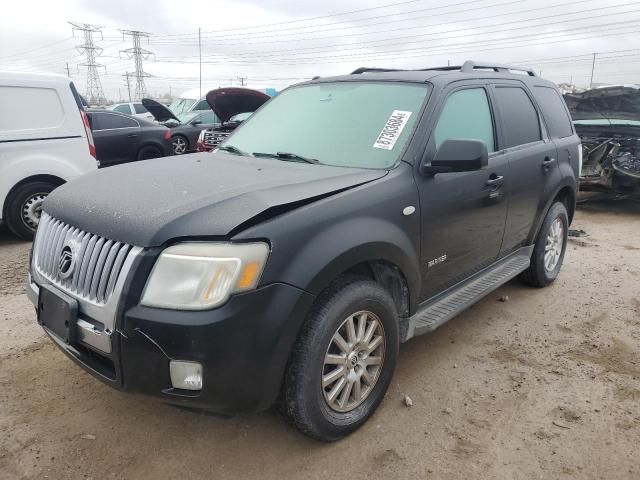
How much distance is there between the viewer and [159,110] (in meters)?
12.9

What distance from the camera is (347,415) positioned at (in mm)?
2551

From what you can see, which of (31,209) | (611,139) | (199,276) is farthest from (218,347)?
(611,139)

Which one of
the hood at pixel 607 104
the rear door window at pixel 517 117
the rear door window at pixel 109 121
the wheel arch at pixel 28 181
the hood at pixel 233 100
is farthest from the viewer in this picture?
the rear door window at pixel 109 121

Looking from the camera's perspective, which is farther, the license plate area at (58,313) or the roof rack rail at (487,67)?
the roof rack rail at (487,67)

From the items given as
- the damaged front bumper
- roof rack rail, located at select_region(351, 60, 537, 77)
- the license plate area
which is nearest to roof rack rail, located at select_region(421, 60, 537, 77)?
roof rack rail, located at select_region(351, 60, 537, 77)

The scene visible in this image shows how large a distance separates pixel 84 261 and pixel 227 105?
282 inches

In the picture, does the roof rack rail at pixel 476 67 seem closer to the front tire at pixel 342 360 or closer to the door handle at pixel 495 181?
the door handle at pixel 495 181

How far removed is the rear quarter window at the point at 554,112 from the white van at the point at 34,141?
17.4 feet

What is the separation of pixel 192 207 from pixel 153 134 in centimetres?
913

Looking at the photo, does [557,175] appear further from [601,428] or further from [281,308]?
[281,308]

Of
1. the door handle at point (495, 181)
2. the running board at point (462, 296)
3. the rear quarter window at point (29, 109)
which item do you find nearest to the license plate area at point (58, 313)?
the running board at point (462, 296)

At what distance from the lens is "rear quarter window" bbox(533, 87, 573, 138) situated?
4.35 m

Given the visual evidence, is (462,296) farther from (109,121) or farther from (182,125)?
(182,125)

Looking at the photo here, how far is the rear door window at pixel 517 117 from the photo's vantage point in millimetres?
3758
